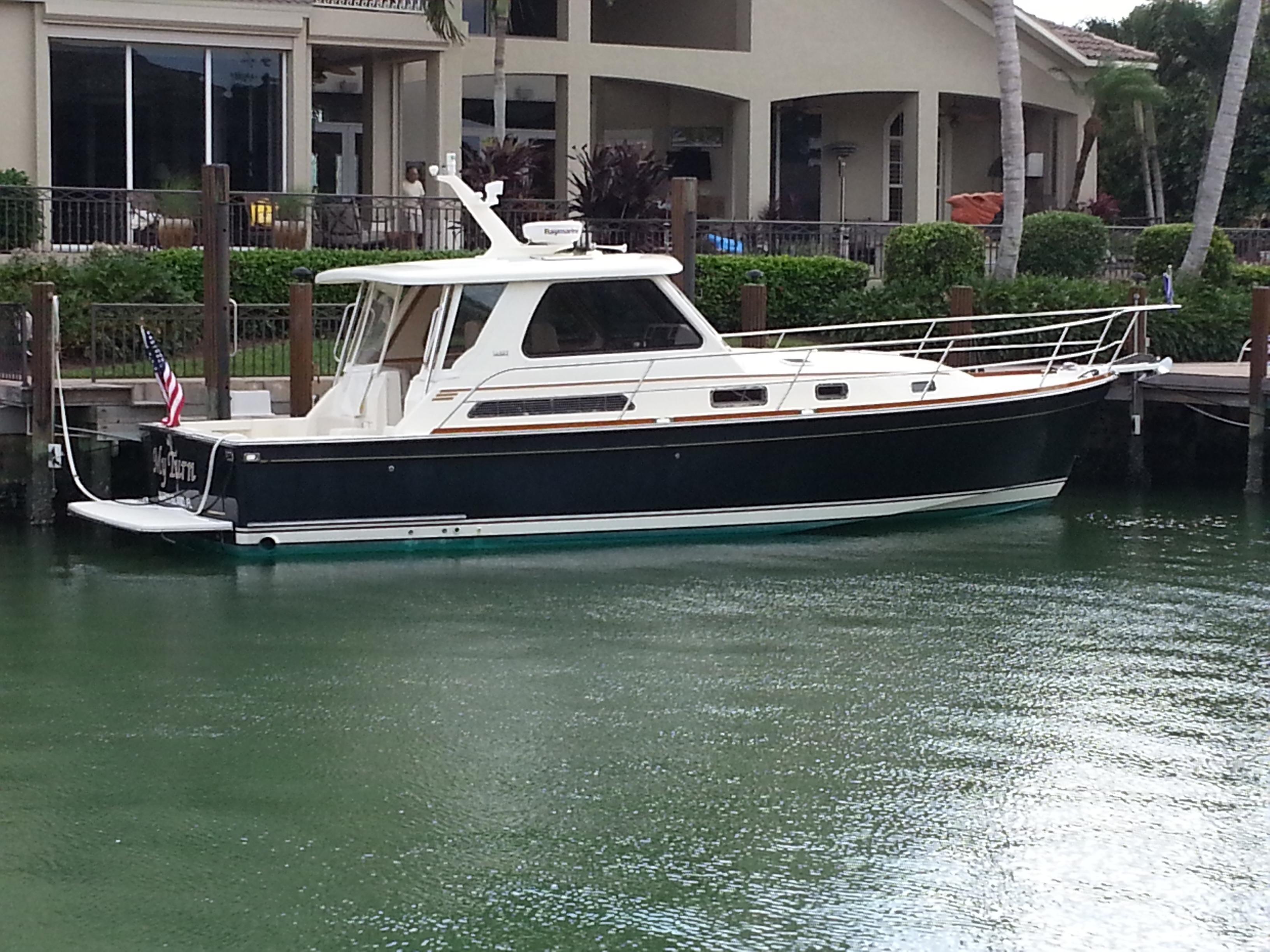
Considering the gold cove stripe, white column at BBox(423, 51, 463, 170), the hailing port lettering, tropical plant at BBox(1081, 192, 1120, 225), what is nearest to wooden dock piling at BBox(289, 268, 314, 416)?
the hailing port lettering

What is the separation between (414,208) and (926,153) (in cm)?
1023

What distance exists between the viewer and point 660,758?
10125 millimetres

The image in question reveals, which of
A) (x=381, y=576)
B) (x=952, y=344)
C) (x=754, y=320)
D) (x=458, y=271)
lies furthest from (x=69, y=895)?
(x=952, y=344)

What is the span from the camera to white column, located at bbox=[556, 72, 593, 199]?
29.2m

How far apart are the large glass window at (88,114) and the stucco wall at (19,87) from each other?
30 cm

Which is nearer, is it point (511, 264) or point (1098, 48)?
point (511, 264)

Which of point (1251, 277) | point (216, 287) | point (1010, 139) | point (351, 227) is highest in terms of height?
A: point (1010, 139)

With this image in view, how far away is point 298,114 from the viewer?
84.5 feet

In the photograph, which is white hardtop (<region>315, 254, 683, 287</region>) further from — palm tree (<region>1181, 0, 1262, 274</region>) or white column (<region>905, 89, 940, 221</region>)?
white column (<region>905, 89, 940, 221</region>)

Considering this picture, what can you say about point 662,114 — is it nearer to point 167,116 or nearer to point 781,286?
point 781,286

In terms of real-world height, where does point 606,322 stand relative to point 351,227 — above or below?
below

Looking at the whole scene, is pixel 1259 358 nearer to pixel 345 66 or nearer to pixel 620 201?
pixel 620 201


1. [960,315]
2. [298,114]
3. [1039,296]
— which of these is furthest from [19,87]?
[1039,296]

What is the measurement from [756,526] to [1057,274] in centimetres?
1058
